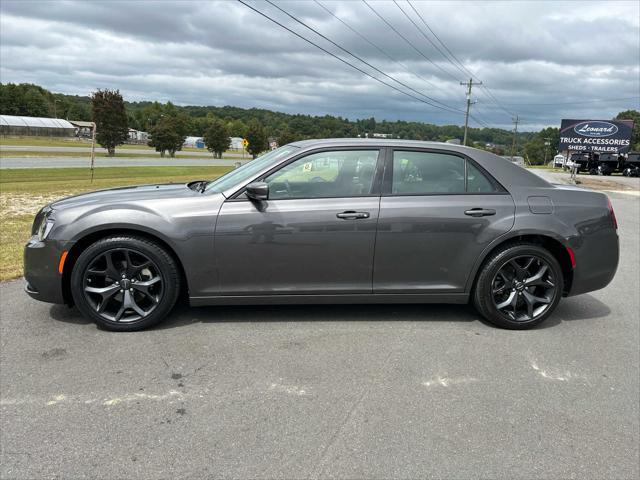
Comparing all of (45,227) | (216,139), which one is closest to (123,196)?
(45,227)

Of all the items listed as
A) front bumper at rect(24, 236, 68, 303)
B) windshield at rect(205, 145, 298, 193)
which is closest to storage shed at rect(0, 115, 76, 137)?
front bumper at rect(24, 236, 68, 303)

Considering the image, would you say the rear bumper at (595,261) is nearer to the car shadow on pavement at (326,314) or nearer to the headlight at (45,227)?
the car shadow on pavement at (326,314)

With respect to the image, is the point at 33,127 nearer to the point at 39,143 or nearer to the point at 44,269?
the point at 39,143

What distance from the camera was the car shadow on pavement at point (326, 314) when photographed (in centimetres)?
423

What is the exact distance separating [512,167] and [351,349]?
84.9 inches

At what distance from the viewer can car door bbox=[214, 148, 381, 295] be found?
12.6 ft

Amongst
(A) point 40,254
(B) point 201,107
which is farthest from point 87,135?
(A) point 40,254

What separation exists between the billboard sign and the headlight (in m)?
46.3

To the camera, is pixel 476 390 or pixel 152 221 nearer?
pixel 476 390

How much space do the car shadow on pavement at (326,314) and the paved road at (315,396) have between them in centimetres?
3

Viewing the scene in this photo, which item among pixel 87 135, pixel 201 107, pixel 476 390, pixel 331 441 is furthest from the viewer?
pixel 201 107

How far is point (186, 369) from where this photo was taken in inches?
131

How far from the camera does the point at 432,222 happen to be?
4.00 m

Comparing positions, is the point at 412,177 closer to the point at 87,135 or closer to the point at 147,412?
the point at 147,412
